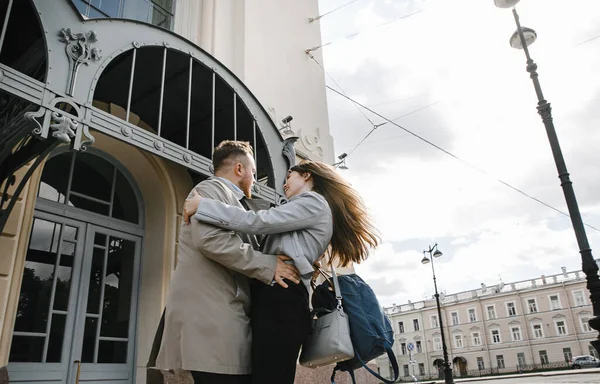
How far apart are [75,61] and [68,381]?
3.78 m

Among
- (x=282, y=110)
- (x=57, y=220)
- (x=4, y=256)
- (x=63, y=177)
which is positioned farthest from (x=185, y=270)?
(x=282, y=110)

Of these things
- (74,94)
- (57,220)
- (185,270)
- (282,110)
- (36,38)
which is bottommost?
(185,270)

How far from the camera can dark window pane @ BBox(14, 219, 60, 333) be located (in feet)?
17.6

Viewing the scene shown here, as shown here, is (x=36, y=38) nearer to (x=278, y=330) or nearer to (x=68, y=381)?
(x=68, y=381)

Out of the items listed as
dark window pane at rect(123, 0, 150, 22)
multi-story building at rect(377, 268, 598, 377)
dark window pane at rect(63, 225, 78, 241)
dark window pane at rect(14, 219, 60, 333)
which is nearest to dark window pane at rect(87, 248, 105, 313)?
dark window pane at rect(63, 225, 78, 241)

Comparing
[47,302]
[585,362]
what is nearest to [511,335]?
[585,362]

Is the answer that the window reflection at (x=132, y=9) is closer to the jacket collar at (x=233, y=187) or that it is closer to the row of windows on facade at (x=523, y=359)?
the jacket collar at (x=233, y=187)

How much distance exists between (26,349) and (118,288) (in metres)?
1.44

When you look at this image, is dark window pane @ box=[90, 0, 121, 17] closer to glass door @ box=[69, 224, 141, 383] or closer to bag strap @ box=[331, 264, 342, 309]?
glass door @ box=[69, 224, 141, 383]

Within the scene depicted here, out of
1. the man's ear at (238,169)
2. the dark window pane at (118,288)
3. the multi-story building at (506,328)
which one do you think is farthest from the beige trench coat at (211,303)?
the multi-story building at (506,328)

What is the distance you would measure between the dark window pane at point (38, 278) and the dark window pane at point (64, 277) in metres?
0.09

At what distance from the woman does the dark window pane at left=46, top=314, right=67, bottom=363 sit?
14.4 feet

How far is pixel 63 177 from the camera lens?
6.25 meters

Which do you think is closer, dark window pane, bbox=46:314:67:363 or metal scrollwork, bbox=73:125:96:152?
metal scrollwork, bbox=73:125:96:152
